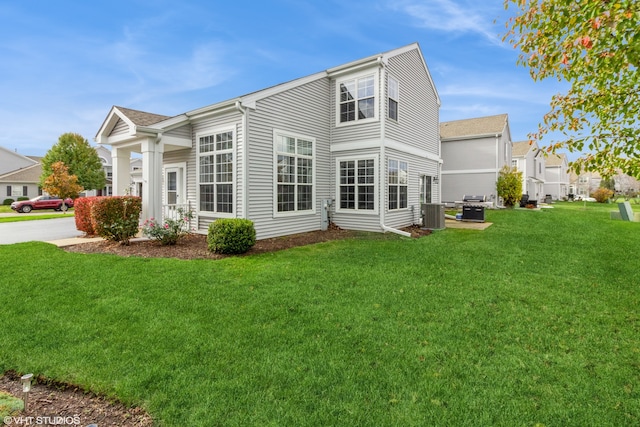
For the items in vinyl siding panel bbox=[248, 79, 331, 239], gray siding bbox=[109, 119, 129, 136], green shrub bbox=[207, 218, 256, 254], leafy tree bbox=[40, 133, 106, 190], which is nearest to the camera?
green shrub bbox=[207, 218, 256, 254]

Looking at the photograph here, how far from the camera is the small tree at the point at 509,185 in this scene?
73.8 feet

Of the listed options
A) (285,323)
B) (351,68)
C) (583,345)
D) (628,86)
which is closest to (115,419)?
(285,323)

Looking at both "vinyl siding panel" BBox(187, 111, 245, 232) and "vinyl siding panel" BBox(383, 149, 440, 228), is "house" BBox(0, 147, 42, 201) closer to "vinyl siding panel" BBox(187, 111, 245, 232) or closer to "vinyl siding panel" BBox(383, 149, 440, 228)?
"vinyl siding panel" BBox(187, 111, 245, 232)

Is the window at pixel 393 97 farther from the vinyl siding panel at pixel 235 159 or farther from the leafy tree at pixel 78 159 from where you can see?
the leafy tree at pixel 78 159

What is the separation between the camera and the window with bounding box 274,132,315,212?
34.9ft

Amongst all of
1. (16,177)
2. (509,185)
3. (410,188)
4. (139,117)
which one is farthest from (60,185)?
(509,185)

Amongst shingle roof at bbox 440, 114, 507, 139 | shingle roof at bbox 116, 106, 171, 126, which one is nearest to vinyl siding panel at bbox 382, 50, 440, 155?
shingle roof at bbox 116, 106, 171, 126

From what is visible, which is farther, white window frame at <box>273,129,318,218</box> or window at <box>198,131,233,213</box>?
white window frame at <box>273,129,318,218</box>

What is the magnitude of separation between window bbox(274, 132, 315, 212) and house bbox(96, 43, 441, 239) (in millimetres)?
36

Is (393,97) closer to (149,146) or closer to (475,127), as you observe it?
(149,146)

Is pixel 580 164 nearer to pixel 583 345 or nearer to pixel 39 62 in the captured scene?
pixel 583 345

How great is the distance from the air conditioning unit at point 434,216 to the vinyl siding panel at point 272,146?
4.24m

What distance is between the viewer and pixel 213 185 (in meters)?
10.5

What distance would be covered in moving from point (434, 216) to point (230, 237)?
8.55 meters
